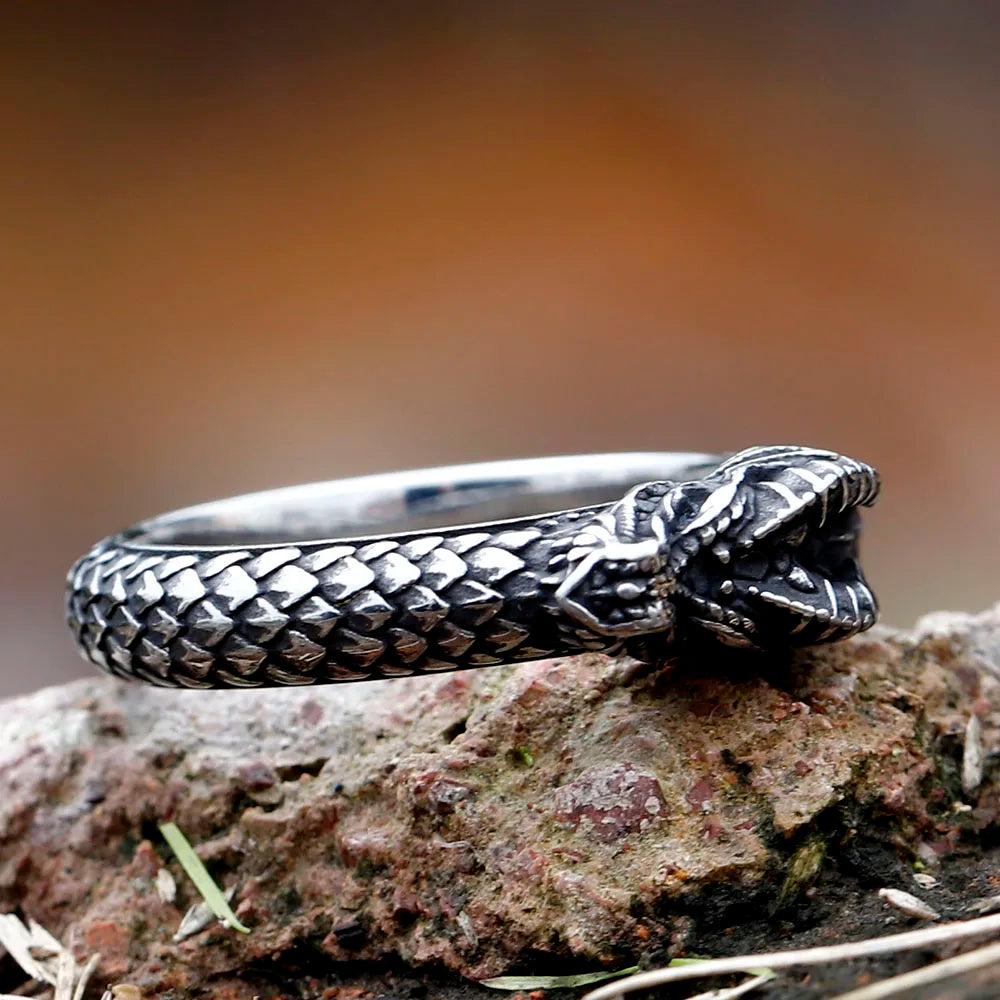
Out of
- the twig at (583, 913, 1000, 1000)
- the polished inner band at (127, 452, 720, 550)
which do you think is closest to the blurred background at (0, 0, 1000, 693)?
the polished inner band at (127, 452, 720, 550)

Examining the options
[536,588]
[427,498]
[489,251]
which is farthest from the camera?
[489,251]

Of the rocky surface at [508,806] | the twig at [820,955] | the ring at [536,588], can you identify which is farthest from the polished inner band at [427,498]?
the twig at [820,955]

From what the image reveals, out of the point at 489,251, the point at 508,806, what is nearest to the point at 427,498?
the point at 508,806

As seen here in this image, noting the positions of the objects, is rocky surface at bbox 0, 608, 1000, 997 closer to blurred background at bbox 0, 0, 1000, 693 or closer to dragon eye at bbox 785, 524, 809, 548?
dragon eye at bbox 785, 524, 809, 548

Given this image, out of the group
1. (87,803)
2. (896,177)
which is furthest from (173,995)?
(896,177)

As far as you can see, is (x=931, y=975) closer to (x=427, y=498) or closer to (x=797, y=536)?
(x=797, y=536)
